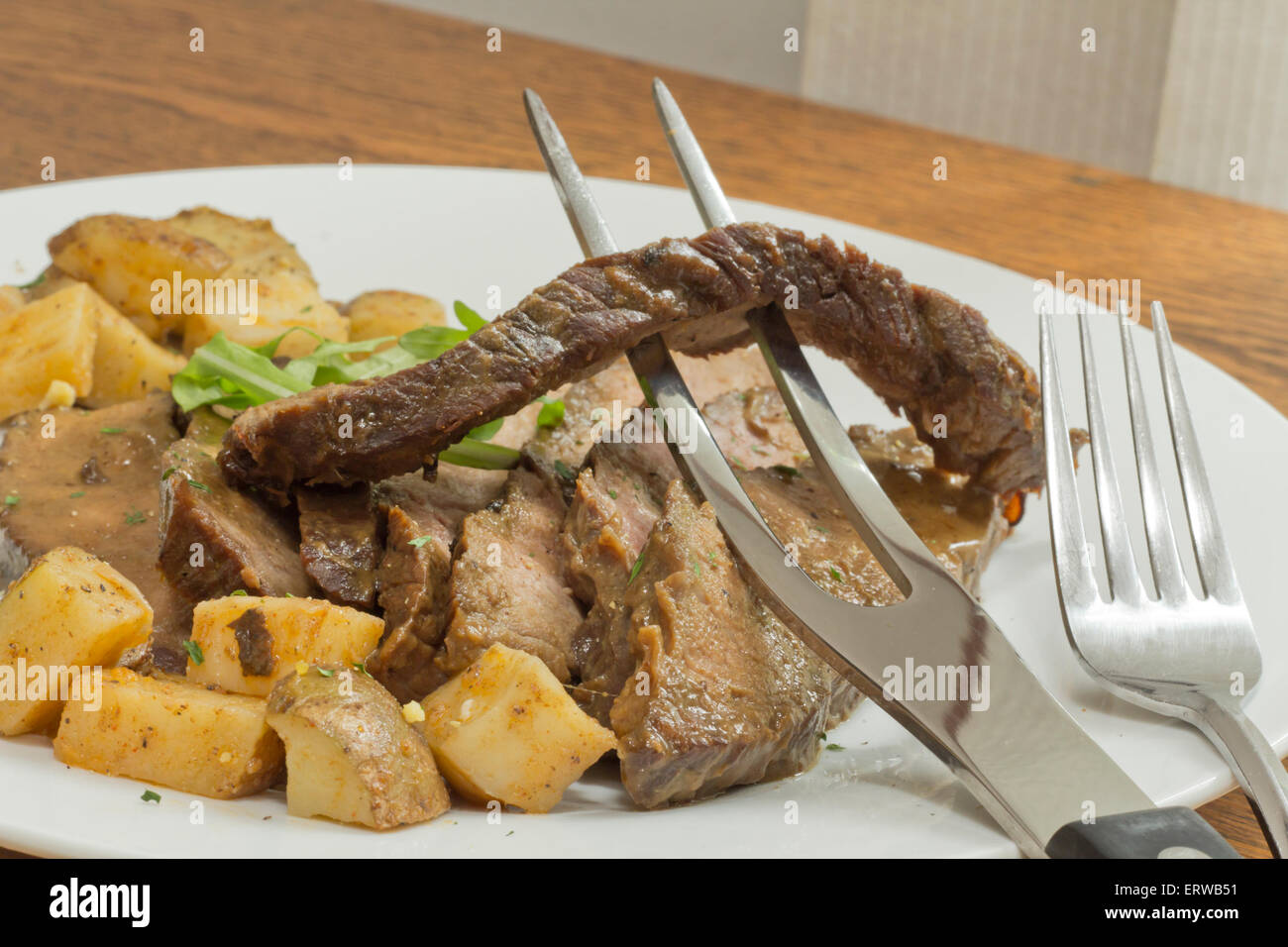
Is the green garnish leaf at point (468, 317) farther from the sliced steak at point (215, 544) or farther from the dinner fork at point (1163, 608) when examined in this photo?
the dinner fork at point (1163, 608)

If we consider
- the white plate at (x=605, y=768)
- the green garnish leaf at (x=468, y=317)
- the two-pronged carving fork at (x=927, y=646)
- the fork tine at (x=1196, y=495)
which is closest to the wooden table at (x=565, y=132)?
the white plate at (x=605, y=768)

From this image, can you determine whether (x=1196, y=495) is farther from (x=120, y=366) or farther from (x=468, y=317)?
(x=120, y=366)

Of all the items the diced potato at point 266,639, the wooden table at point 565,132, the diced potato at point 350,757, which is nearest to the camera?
the diced potato at point 350,757

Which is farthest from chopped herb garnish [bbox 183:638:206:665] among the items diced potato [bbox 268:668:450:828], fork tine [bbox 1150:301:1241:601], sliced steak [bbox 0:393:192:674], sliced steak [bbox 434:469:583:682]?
fork tine [bbox 1150:301:1241:601]

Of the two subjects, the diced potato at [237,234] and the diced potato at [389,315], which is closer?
the diced potato at [389,315]

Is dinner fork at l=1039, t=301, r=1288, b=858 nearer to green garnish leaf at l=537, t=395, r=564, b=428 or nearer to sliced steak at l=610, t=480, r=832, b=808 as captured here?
sliced steak at l=610, t=480, r=832, b=808

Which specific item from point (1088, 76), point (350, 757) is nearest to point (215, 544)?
point (350, 757)
